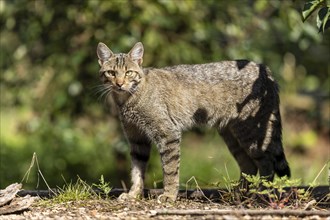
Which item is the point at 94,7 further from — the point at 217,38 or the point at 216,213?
the point at 216,213

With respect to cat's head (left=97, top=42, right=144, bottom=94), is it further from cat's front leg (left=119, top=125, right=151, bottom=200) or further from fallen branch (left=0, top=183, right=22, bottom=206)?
fallen branch (left=0, top=183, right=22, bottom=206)

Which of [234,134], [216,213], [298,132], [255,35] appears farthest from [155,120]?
[298,132]

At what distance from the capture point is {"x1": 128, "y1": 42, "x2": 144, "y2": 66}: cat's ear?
6445 mm

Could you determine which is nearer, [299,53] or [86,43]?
[86,43]

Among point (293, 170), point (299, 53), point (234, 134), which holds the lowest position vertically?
point (293, 170)

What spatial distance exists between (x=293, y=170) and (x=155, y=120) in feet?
18.1

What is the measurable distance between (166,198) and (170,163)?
0.38 meters

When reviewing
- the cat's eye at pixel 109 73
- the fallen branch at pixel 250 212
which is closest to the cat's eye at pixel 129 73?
the cat's eye at pixel 109 73

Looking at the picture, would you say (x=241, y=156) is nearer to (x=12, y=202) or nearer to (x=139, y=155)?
(x=139, y=155)

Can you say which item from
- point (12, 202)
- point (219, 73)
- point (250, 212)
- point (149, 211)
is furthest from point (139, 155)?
point (250, 212)

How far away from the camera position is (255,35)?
33.5ft

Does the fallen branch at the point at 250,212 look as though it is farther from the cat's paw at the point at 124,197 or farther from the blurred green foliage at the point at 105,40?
the blurred green foliage at the point at 105,40

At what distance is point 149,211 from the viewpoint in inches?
207

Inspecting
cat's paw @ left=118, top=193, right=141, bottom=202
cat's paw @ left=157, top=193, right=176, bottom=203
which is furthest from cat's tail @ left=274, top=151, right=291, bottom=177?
cat's paw @ left=118, top=193, right=141, bottom=202
